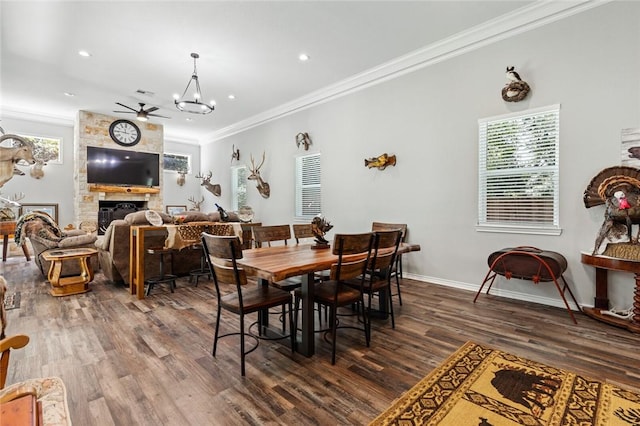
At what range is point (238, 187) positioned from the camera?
8492 millimetres

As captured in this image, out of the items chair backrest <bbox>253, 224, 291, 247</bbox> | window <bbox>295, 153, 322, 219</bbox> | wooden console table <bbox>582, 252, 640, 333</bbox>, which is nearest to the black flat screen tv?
window <bbox>295, 153, 322, 219</bbox>

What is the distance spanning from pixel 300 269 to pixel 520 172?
3.13 m

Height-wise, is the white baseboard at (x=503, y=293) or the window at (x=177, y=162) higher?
the window at (x=177, y=162)

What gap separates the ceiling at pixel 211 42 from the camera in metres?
3.49

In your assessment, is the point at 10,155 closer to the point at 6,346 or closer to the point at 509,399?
the point at 6,346

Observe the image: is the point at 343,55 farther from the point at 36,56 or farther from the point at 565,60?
the point at 36,56

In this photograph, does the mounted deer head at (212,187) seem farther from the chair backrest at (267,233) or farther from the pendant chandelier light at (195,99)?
the chair backrest at (267,233)

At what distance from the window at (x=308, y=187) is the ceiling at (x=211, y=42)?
1.37 m

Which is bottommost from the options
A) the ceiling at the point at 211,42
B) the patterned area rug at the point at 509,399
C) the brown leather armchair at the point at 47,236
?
the patterned area rug at the point at 509,399

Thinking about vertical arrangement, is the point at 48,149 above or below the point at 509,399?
above

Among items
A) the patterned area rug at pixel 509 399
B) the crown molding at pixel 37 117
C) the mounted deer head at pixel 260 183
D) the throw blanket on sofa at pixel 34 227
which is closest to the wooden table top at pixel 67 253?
the throw blanket on sofa at pixel 34 227

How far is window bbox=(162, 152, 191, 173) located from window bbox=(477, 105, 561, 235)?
28.3 ft

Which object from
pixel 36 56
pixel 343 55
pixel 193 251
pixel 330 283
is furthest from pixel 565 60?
pixel 36 56

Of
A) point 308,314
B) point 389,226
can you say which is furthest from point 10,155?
point 389,226
